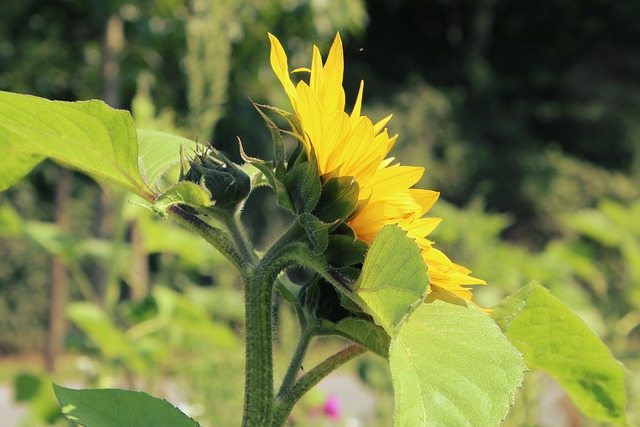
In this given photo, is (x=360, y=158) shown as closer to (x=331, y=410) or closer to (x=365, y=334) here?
(x=365, y=334)

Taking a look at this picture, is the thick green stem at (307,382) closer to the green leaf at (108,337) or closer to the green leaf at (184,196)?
the green leaf at (184,196)

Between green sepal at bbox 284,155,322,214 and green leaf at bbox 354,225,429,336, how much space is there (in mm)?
44

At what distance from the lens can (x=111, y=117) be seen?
43 cm

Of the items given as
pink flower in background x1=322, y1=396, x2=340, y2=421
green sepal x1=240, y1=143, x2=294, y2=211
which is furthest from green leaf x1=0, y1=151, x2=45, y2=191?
pink flower in background x1=322, y1=396, x2=340, y2=421

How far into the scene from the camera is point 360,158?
40 cm

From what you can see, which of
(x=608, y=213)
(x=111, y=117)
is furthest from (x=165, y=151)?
(x=608, y=213)

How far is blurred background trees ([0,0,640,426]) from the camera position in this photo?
6.41ft

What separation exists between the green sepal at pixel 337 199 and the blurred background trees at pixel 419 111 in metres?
0.14

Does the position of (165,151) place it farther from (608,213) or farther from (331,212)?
(608,213)

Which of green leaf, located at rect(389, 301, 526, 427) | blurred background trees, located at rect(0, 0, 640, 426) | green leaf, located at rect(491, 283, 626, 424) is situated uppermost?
blurred background trees, located at rect(0, 0, 640, 426)

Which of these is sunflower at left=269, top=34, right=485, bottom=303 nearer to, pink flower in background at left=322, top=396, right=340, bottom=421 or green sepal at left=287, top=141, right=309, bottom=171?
green sepal at left=287, top=141, right=309, bottom=171

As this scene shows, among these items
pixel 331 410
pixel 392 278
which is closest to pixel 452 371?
pixel 392 278

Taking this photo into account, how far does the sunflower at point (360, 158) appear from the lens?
39 cm

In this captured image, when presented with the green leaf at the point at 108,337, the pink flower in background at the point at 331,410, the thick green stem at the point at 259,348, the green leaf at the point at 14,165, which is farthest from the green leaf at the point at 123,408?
the pink flower in background at the point at 331,410
